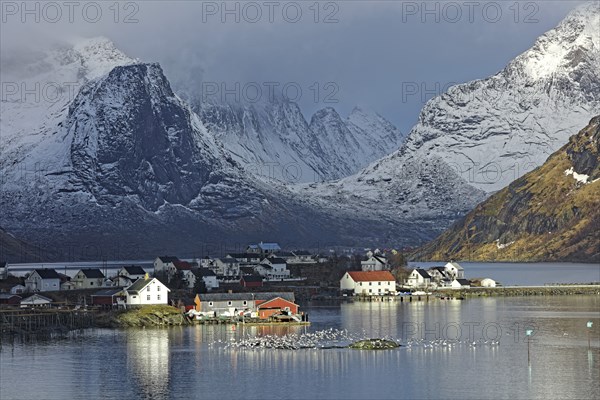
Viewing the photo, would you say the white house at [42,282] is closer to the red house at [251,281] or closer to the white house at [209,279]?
the white house at [209,279]

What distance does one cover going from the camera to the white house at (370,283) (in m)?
170

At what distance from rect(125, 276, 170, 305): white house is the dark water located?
38.1 feet

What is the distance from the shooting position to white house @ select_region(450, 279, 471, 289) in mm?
181900

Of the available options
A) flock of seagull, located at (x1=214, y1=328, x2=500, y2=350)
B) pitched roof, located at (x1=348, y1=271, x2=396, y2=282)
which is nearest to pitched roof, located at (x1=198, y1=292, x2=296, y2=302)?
flock of seagull, located at (x1=214, y1=328, x2=500, y2=350)

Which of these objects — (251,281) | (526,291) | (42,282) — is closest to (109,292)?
(42,282)

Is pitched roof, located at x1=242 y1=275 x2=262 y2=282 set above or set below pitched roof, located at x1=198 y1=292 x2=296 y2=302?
above

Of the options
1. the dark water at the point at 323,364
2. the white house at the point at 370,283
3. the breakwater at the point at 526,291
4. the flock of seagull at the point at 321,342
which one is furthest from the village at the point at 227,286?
the flock of seagull at the point at 321,342

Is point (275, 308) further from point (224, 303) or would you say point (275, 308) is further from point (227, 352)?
point (227, 352)

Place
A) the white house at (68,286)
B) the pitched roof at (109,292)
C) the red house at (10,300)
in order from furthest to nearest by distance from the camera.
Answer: the white house at (68,286) → the pitched roof at (109,292) → the red house at (10,300)

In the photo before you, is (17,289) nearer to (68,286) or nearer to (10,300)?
(68,286)

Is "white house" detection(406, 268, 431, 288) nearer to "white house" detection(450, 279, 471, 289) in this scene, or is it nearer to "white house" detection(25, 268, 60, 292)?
"white house" detection(450, 279, 471, 289)

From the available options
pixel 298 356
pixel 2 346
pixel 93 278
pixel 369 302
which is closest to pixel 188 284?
pixel 93 278

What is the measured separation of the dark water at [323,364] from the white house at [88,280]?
36154 millimetres

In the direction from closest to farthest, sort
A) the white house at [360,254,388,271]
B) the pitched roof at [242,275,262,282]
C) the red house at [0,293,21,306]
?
the red house at [0,293,21,306] → the pitched roof at [242,275,262,282] → the white house at [360,254,388,271]
